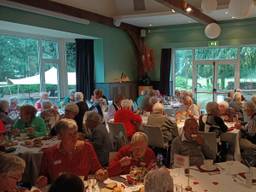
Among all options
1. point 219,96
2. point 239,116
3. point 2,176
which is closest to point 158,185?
point 2,176

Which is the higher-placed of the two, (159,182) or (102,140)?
(159,182)

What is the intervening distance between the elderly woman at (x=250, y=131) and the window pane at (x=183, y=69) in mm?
6165

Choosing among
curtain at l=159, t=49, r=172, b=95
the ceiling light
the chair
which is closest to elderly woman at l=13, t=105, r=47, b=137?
the chair

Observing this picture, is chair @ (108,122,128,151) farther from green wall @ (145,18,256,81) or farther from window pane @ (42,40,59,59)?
green wall @ (145,18,256,81)

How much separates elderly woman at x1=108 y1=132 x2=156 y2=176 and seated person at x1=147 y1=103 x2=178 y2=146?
183 cm

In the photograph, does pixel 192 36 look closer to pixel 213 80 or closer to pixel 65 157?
Result: pixel 213 80

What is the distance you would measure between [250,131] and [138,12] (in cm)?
564

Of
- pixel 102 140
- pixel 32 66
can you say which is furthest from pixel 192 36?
pixel 102 140

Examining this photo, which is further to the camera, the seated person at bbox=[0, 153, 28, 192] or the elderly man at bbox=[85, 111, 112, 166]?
the elderly man at bbox=[85, 111, 112, 166]

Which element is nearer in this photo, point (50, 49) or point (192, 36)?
point (50, 49)

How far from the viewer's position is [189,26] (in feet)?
34.5

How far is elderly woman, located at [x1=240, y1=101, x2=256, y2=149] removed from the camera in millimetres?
4562

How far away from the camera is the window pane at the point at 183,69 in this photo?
35.7ft

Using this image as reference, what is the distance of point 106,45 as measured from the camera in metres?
9.79
